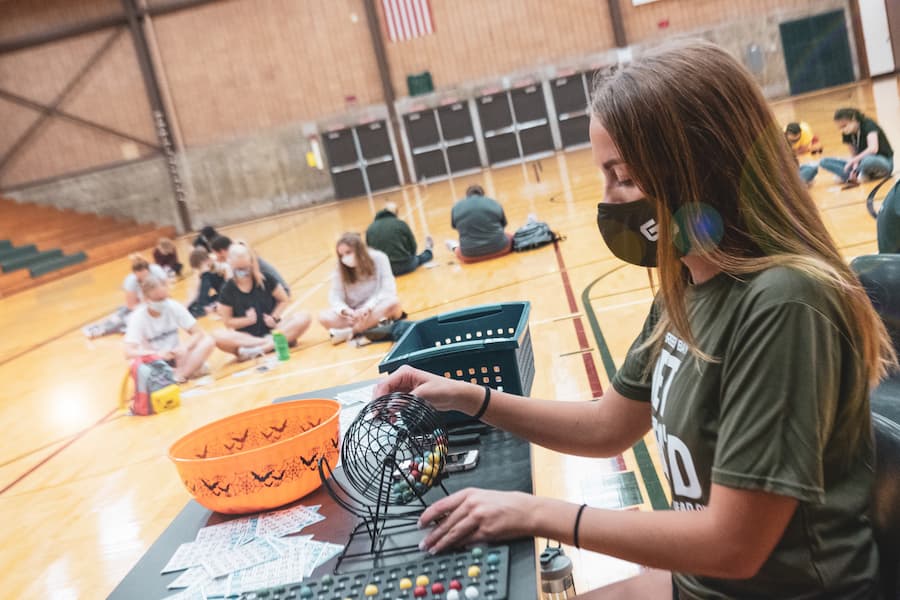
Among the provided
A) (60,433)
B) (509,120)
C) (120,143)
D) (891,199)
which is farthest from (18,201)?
(891,199)

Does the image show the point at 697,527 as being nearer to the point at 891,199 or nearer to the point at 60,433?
the point at 891,199

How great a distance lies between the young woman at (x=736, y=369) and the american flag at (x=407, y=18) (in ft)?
70.9

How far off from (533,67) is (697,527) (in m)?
22.5

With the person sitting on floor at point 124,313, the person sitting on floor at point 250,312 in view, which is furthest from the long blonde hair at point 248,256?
the person sitting on floor at point 124,313

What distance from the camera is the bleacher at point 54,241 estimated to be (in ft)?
62.1

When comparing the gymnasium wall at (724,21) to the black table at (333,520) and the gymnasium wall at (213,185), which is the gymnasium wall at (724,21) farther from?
the black table at (333,520)

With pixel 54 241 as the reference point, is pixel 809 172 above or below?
below

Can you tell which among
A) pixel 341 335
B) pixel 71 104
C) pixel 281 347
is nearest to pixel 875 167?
pixel 341 335

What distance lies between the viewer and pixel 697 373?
148 cm

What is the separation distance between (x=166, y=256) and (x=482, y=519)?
13620 millimetres

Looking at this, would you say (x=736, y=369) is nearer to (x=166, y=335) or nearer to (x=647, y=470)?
(x=647, y=470)

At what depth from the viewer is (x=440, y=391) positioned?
6.53 feet

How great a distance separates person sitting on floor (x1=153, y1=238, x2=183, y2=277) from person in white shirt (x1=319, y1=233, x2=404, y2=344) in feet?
22.0

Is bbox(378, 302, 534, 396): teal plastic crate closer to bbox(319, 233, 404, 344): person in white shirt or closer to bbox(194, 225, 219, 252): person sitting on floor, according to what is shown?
bbox(319, 233, 404, 344): person in white shirt
